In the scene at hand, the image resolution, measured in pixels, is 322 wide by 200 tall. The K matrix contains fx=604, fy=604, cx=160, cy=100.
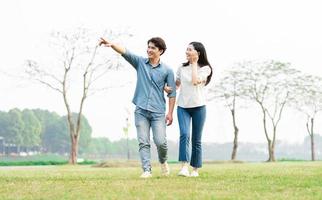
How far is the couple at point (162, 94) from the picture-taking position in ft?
29.9

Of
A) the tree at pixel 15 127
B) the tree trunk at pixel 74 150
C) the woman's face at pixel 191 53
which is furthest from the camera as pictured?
the tree at pixel 15 127

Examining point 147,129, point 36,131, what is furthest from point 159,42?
point 36,131

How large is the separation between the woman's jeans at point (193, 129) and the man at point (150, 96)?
8.8 inches

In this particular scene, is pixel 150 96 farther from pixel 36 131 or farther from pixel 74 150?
pixel 36 131

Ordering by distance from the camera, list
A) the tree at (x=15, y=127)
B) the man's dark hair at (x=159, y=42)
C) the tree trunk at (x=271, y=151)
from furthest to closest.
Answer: the tree at (x=15, y=127), the tree trunk at (x=271, y=151), the man's dark hair at (x=159, y=42)

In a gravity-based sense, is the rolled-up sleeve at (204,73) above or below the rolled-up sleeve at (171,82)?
above

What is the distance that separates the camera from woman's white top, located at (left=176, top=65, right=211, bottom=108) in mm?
9188

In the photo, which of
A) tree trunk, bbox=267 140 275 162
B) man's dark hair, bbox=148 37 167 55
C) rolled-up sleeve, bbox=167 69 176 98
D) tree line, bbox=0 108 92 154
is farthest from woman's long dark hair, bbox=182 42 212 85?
tree line, bbox=0 108 92 154

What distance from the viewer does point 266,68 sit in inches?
1841

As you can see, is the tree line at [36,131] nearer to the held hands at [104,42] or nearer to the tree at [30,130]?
the tree at [30,130]

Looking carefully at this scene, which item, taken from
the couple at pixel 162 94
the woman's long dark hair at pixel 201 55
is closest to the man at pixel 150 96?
the couple at pixel 162 94

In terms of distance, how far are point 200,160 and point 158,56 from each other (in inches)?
70.4

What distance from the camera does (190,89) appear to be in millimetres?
9180

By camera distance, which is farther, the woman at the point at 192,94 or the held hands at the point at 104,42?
the woman at the point at 192,94
